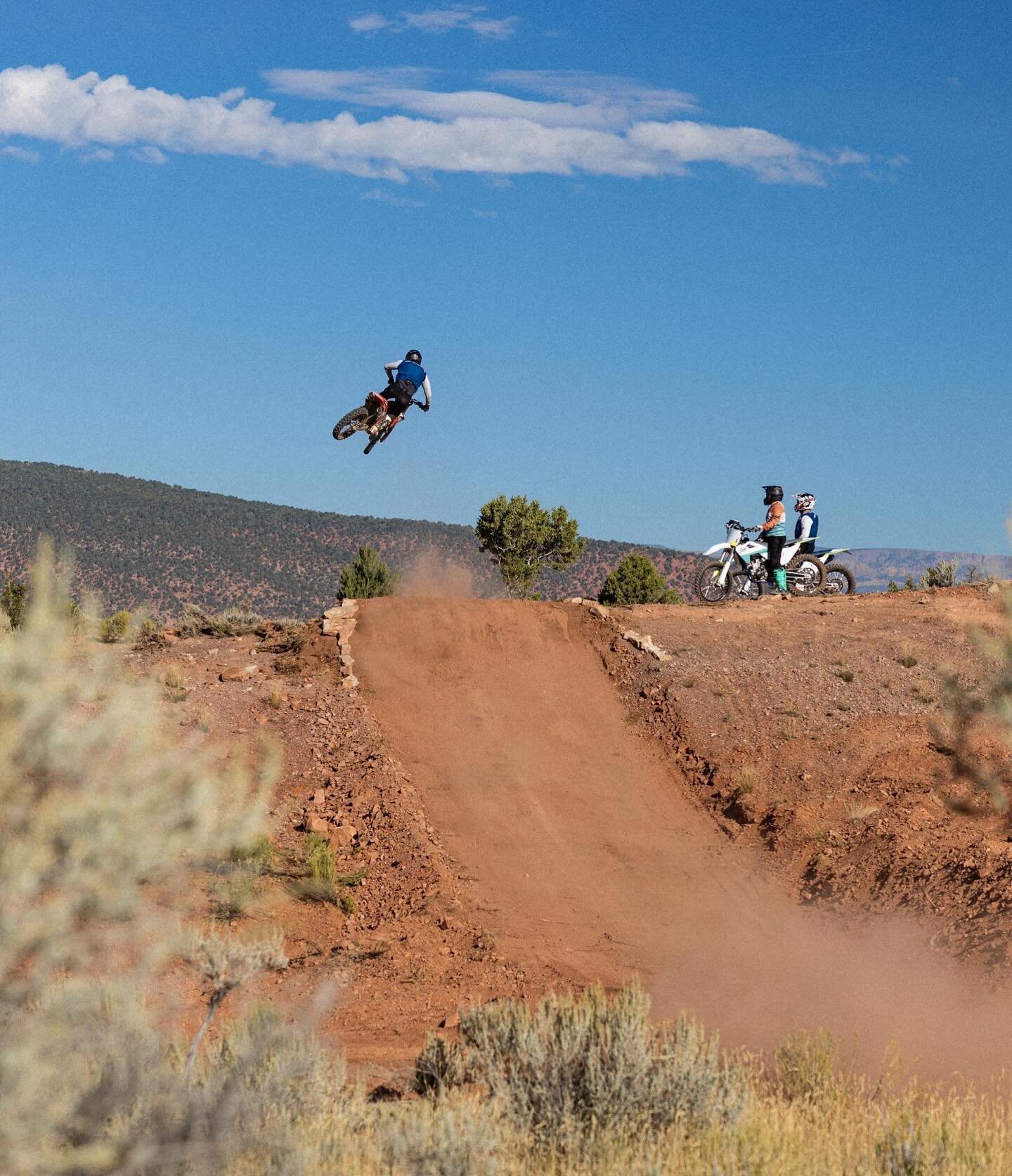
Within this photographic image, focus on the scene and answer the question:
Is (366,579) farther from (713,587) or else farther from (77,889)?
(77,889)

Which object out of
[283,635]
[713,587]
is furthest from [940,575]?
[283,635]

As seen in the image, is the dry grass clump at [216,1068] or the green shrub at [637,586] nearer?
the dry grass clump at [216,1068]

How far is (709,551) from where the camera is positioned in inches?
834

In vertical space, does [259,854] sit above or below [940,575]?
below

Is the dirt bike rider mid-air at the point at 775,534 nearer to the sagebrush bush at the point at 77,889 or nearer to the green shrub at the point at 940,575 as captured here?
the green shrub at the point at 940,575

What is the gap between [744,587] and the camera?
2238cm

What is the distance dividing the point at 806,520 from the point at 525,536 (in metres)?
13.5

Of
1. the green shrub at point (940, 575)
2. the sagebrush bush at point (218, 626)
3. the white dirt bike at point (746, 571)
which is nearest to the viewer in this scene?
the sagebrush bush at point (218, 626)

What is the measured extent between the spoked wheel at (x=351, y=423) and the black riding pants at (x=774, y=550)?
734cm

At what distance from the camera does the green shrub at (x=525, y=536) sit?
115 feet

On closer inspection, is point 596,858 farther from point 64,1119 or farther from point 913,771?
point 64,1119

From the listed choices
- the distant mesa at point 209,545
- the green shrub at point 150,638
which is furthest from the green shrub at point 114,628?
the distant mesa at point 209,545

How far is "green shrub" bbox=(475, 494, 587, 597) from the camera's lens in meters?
35.1

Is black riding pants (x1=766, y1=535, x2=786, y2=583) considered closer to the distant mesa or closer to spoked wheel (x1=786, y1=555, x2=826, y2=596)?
spoked wheel (x1=786, y1=555, x2=826, y2=596)
